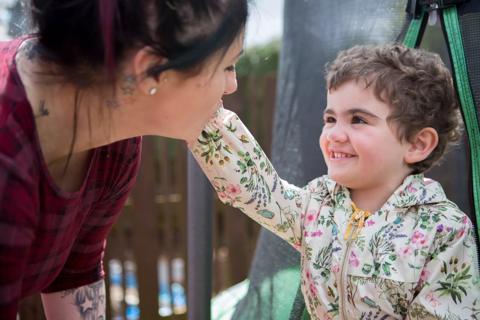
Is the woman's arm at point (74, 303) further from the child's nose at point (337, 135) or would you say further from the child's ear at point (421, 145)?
the child's ear at point (421, 145)

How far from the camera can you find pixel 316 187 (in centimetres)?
170

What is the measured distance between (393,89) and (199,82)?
58cm

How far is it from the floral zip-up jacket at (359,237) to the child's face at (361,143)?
0.07m

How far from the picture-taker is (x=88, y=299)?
5.27 feet

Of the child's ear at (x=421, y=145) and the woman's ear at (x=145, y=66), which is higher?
the woman's ear at (x=145, y=66)

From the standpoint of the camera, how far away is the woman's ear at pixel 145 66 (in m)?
1.16

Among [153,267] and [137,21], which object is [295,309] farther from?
[153,267]

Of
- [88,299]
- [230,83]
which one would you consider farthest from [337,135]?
[88,299]

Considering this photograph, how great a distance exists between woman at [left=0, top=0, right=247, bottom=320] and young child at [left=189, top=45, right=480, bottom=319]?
28 centimetres

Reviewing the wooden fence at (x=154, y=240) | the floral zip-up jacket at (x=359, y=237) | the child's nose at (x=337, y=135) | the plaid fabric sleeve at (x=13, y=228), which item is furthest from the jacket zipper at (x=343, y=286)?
the wooden fence at (x=154, y=240)

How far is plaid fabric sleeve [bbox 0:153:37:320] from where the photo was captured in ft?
3.49

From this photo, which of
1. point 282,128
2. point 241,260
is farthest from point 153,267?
point 282,128

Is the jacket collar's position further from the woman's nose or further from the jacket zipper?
the woman's nose

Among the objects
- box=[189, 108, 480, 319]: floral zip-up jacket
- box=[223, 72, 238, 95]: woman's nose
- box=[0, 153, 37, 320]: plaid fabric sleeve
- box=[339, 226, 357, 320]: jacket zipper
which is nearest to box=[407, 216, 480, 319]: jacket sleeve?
box=[189, 108, 480, 319]: floral zip-up jacket
